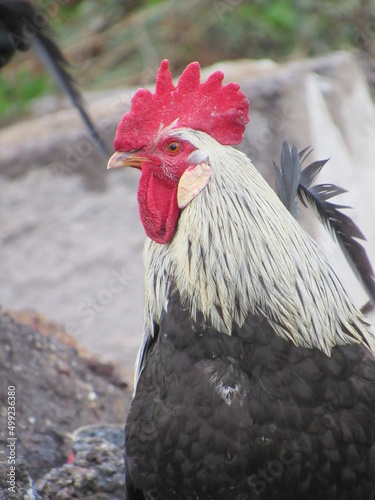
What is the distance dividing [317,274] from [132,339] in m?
3.84

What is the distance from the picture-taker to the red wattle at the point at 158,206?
295cm

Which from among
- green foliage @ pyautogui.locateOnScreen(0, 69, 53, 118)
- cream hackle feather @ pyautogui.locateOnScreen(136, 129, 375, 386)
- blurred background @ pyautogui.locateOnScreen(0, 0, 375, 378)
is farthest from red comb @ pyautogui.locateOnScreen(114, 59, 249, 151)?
green foliage @ pyautogui.locateOnScreen(0, 69, 53, 118)

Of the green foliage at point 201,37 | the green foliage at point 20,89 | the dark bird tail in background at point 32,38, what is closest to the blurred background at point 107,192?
the dark bird tail in background at point 32,38

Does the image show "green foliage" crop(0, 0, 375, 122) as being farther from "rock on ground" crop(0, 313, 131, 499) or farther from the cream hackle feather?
the cream hackle feather

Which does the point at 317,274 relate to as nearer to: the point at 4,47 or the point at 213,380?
the point at 213,380

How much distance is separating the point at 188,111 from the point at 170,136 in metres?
0.16

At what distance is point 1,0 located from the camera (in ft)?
22.4

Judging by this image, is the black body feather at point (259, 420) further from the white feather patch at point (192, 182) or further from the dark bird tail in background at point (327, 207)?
the dark bird tail in background at point (327, 207)

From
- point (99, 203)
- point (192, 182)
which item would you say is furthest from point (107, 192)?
point (192, 182)

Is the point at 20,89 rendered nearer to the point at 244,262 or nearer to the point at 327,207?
the point at 327,207

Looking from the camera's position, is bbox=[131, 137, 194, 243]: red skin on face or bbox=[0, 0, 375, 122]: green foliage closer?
bbox=[131, 137, 194, 243]: red skin on face

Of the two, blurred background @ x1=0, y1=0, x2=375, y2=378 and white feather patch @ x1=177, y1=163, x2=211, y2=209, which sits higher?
blurred background @ x1=0, y1=0, x2=375, y2=378

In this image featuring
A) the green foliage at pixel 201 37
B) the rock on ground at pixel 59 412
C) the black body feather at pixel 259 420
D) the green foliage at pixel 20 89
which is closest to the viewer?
the black body feather at pixel 259 420

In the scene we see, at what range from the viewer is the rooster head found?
2.94 m
